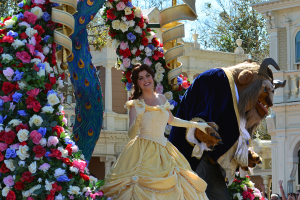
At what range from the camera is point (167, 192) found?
4.33 meters

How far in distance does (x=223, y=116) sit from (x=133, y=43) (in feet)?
5.01

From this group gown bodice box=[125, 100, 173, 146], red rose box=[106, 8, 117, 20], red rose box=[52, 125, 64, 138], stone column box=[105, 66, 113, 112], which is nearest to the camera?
red rose box=[52, 125, 64, 138]

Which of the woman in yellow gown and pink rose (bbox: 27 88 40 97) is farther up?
pink rose (bbox: 27 88 40 97)

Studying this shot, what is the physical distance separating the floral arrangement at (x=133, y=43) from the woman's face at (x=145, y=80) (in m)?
1.44

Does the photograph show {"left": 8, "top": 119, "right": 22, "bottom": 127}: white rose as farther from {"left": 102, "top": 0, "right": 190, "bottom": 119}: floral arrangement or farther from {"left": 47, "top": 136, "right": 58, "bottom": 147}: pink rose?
{"left": 102, "top": 0, "right": 190, "bottom": 119}: floral arrangement

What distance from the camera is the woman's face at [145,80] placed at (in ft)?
15.6

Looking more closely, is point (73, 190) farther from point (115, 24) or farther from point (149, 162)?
point (115, 24)

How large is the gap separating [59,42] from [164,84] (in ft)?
7.01

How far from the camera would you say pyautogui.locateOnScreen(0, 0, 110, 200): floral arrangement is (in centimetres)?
409

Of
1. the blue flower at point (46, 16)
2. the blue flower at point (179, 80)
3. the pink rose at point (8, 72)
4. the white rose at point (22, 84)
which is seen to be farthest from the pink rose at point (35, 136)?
the blue flower at point (179, 80)

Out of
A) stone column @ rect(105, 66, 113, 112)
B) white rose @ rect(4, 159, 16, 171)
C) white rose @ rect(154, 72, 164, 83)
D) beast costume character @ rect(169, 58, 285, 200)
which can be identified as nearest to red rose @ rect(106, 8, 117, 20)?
white rose @ rect(154, 72, 164, 83)

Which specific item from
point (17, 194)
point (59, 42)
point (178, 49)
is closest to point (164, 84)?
point (178, 49)

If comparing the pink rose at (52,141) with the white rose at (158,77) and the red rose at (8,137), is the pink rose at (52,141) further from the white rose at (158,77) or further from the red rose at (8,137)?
the white rose at (158,77)

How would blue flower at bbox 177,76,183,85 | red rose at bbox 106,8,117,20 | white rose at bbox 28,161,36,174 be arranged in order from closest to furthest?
white rose at bbox 28,161,36,174, red rose at bbox 106,8,117,20, blue flower at bbox 177,76,183,85
